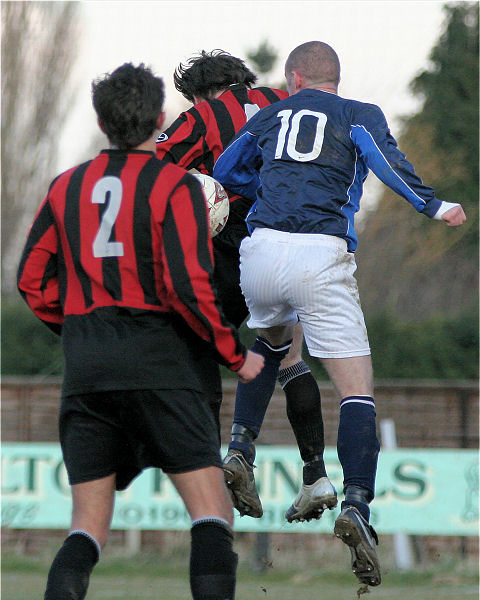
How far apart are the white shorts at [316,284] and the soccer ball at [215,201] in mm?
241

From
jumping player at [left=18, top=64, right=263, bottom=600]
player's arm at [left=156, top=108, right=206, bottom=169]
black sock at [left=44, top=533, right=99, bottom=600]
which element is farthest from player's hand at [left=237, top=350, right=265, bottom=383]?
player's arm at [left=156, top=108, right=206, bottom=169]

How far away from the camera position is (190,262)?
3672 millimetres

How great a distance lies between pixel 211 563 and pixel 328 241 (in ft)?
4.97

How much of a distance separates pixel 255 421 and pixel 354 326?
35.4 inches

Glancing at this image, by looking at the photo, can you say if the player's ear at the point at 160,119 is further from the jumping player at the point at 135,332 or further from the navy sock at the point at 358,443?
the navy sock at the point at 358,443

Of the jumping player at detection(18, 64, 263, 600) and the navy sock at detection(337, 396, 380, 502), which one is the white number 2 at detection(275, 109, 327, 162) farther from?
the navy sock at detection(337, 396, 380, 502)

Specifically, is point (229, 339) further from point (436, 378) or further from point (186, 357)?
point (436, 378)

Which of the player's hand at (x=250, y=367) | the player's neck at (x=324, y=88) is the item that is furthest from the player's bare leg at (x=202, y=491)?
the player's neck at (x=324, y=88)

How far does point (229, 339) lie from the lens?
3.80 m

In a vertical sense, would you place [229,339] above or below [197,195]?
below

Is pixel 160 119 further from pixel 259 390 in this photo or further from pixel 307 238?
pixel 259 390

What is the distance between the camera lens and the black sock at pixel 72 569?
3635 millimetres

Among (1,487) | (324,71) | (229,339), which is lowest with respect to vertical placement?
(1,487)

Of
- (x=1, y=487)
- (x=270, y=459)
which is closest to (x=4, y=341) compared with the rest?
(x=1, y=487)
